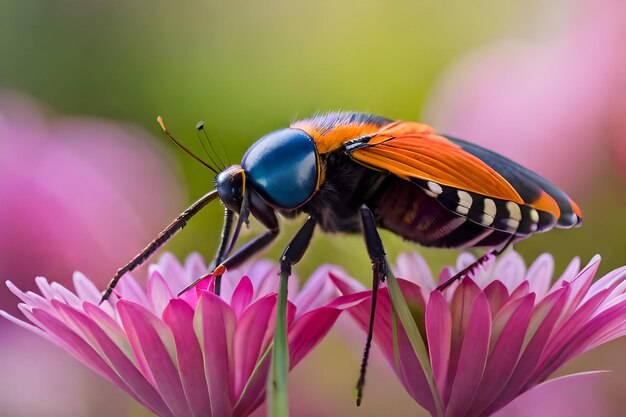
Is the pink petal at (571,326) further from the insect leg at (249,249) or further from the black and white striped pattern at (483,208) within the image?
the insect leg at (249,249)

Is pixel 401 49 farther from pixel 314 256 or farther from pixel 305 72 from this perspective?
pixel 314 256

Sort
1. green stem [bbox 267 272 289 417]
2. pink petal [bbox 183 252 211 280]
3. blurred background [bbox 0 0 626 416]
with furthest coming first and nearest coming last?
blurred background [bbox 0 0 626 416], pink petal [bbox 183 252 211 280], green stem [bbox 267 272 289 417]

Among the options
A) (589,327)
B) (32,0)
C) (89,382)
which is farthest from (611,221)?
(32,0)

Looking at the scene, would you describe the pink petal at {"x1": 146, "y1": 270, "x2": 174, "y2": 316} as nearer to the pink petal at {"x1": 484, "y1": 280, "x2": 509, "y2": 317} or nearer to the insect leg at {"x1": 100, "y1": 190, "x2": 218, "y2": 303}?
the insect leg at {"x1": 100, "y1": 190, "x2": 218, "y2": 303}

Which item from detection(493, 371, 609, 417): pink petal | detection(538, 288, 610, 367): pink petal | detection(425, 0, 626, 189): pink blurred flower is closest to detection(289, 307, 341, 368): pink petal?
detection(538, 288, 610, 367): pink petal

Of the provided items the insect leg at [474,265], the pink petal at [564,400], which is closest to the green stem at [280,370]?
the insect leg at [474,265]

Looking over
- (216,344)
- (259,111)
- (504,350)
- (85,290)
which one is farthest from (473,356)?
(259,111)
